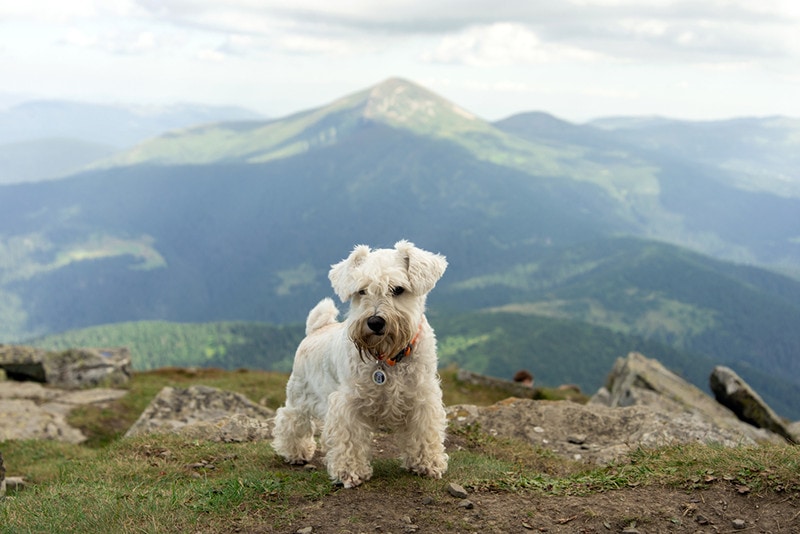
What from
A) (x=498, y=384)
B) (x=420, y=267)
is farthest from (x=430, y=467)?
(x=498, y=384)

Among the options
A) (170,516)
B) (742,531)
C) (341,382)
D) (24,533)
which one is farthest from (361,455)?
(742,531)

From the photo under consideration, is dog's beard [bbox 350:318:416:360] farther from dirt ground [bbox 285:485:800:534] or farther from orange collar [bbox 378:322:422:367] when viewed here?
dirt ground [bbox 285:485:800:534]

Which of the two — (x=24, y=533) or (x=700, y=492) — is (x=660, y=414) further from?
(x=24, y=533)

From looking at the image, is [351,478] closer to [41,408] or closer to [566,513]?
[566,513]

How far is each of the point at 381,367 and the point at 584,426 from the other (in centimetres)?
847

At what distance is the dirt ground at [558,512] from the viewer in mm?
7578

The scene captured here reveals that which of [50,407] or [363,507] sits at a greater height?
[363,507]

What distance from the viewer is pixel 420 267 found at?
8.61 m

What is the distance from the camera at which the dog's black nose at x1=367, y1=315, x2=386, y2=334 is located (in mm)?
8144

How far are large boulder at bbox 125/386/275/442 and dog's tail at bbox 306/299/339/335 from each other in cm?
437

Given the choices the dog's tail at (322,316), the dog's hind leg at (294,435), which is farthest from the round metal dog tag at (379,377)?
the dog's tail at (322,316)

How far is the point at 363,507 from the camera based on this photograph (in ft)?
27.0

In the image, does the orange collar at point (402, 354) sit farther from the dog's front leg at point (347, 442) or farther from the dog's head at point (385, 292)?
the dog's front leg at point (347, 442)

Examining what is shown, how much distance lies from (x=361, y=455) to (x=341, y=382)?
108cm
